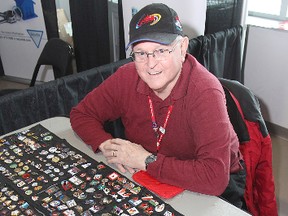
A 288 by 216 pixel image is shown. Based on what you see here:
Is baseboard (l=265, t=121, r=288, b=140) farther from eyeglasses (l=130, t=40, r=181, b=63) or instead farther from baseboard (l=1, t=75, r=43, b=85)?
baseboard (l=1, t=75, r=43, b=85)

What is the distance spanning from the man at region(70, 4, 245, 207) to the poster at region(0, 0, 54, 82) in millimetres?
2423

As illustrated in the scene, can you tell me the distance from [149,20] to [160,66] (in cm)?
16

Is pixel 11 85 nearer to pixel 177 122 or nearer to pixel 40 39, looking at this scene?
pixel 40 39

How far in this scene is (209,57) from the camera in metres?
2.77

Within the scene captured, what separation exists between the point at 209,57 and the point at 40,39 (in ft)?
6.11

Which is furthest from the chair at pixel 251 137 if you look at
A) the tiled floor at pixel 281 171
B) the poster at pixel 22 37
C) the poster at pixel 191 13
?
the poster at pixel 22 37

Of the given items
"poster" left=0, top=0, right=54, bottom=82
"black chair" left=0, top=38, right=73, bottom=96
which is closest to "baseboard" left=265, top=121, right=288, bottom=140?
"black chair" left=0, top=38, right=73, bottom=96

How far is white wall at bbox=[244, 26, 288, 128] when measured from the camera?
2758 mm

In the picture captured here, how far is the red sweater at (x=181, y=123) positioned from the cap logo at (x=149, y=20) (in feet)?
0.75

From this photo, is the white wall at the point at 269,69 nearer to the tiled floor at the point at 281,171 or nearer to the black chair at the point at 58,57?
the tiled floor at the point at 281,171

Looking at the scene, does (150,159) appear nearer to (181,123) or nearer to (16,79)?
(181,123)

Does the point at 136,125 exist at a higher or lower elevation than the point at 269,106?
higher

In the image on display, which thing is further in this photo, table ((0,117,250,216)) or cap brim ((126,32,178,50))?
cap brim ((126,32,178,50))

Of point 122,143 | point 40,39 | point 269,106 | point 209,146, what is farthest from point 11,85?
point 209,146
